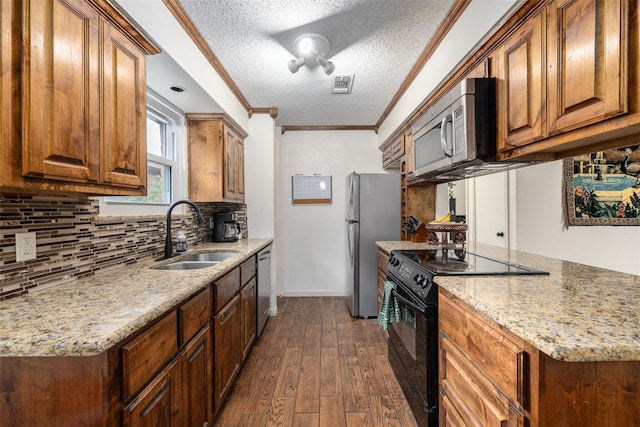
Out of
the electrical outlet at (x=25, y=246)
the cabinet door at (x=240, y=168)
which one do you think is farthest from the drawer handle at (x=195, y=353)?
the cabinet door at (x=240, y=168)

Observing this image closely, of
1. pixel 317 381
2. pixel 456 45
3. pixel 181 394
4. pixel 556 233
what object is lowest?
pixel 317 381

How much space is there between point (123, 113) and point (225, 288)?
1062mm

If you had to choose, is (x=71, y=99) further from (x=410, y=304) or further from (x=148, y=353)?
(x=410, y=304)

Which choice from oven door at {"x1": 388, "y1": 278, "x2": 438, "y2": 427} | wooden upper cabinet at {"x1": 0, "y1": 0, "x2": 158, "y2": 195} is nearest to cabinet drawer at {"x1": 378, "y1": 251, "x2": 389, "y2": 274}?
oven door at {"x1": 388, "y1": 278, "x2": 438, "y2": 427}

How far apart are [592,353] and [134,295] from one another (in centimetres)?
143

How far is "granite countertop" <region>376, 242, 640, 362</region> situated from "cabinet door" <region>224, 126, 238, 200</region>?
2.10 meters

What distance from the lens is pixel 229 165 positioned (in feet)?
9.31

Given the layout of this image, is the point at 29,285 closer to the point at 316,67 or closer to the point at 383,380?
the point at 383,380

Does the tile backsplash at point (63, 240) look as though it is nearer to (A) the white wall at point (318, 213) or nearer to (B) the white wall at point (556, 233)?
(A) the white wall at point (318, 213)

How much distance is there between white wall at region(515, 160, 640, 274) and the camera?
2260 millimetres

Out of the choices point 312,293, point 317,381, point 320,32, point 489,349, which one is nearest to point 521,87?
point 489,349

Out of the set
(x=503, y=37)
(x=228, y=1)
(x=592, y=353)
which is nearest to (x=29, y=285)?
(x=228, y=1)

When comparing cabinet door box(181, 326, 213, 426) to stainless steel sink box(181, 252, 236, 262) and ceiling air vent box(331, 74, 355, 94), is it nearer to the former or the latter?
stainless steel sink box(181, 252, 236, 262)

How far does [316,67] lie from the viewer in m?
2.40
